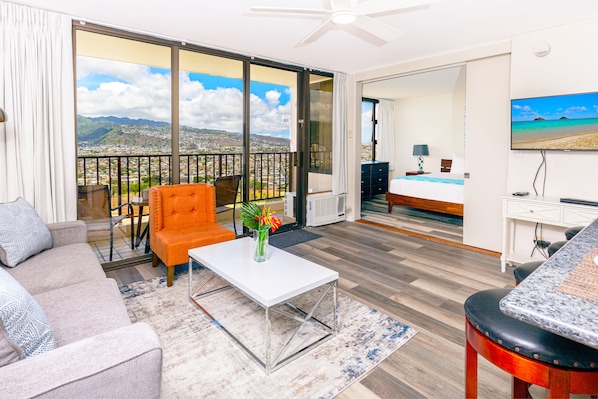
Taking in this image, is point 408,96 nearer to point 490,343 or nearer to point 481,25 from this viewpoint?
point 481,25

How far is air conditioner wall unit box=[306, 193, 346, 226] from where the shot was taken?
5.49 meters

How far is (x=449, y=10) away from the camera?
→ 119 inches

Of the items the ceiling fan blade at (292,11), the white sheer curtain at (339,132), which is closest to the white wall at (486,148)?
the white sheer curtain at (339,132)

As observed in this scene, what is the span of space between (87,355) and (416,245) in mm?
4097

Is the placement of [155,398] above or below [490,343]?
below

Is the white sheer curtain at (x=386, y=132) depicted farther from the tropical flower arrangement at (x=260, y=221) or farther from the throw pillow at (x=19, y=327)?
the throw pillow at (x=19, y=327)

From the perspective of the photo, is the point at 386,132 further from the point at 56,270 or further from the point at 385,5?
the point at 56,270

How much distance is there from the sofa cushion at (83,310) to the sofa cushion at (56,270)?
0.14 meters

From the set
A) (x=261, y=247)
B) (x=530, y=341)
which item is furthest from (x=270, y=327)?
(x=530, y=341)

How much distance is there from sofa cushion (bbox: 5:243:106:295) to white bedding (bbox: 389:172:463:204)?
520cm

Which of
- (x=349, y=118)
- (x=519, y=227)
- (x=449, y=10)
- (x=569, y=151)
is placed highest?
(x=449, y=10)

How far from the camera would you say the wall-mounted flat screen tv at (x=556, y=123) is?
3225 millimetres

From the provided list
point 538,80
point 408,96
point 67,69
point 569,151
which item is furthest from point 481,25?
point 408,96

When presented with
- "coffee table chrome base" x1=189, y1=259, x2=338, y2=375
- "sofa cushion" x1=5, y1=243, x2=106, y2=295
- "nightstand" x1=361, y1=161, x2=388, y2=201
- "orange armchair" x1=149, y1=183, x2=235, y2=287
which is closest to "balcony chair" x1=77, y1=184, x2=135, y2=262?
"orange armchair" x1=149, y1=183, x2=235, y2=287
